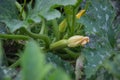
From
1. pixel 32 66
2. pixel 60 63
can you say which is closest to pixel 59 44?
pixel 60 63

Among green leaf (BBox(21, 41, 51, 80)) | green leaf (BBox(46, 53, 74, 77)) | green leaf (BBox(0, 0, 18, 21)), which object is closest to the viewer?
green leaf (BBox(21, 41, 51, 80))

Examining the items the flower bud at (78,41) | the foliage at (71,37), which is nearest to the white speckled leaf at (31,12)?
the foliage at (71,37)

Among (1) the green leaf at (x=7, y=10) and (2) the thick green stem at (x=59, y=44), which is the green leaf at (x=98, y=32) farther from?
(1) the green leaf at (x=7, y=10)

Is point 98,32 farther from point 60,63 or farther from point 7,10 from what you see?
point 7,10

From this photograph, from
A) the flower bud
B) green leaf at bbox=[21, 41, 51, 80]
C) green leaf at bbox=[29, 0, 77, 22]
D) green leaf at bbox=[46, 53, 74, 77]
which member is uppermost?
green leaf at bbox=[21, 41, 51, 80]

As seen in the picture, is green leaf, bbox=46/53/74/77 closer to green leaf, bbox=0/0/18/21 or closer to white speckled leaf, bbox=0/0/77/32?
white speckled leaf, bbox=0/0/77/32

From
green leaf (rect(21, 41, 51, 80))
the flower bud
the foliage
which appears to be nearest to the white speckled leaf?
the foliage

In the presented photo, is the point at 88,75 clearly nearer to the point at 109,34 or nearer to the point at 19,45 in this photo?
the point at 109,34

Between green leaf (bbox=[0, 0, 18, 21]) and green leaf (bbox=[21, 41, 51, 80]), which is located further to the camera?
green leaf (bbox=[0, 0, 18, 21])

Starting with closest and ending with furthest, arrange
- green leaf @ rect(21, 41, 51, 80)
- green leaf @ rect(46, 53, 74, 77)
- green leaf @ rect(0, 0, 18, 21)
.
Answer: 1. green leaf @ rect(21, 41, 51, 80)
2. green leaf @ rect(46, 53, 74, 77)
3. green leaf @ rect(0, 0, 18, 21)
